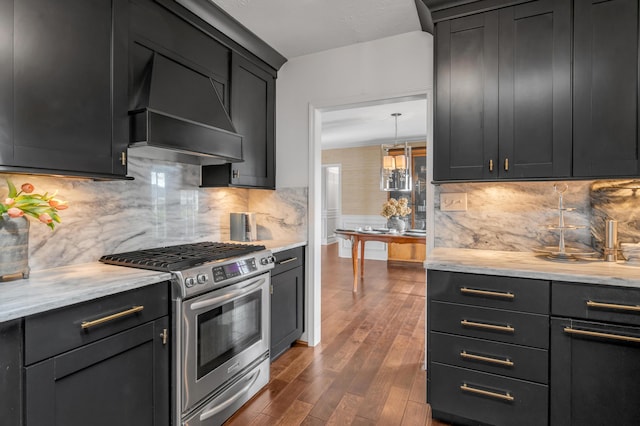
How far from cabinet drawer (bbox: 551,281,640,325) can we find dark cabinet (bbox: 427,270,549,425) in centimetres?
6

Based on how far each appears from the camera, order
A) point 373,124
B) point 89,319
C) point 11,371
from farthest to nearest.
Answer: point 373,124 → point 89,319 → point 11,371

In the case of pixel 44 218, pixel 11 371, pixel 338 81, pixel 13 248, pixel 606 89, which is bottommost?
pixel 11 371

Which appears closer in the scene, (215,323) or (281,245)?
(215,323)

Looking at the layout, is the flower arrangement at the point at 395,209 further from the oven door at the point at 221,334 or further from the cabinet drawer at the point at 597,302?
the cabinet drawer at the point at 597,302

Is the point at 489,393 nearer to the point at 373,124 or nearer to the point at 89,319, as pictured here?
the point at 89,319

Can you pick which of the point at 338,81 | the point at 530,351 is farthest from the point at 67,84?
the point at 530,351

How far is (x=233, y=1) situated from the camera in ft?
7.36

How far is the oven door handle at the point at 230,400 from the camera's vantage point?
188 cm

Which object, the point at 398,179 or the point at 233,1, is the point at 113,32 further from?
the point at 398,179

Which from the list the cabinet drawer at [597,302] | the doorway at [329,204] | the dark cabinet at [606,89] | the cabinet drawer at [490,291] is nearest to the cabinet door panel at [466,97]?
the dark cabinet at [606,89]

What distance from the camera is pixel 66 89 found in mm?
1580

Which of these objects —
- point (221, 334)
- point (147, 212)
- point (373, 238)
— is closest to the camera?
point (221, 334)

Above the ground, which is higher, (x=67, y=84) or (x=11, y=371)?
(x=67, y=84)

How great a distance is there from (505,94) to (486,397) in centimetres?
174
